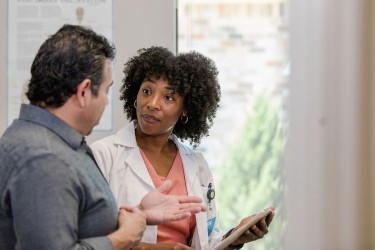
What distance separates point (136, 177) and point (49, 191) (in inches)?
33.9

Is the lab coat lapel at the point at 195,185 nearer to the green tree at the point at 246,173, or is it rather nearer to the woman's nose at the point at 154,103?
the woman's nose at the point at 154,103

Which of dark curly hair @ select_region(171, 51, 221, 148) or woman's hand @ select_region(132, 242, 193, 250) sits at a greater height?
dark curly hair @ select_region(171, 51, 221, 148)

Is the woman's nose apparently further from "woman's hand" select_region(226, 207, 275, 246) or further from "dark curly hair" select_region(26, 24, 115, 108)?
"dark curly hair" select_region(26, 24, 115, 108)

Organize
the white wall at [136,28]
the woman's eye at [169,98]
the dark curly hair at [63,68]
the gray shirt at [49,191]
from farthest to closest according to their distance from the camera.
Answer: the white wall at [136,28], the woman's eye at [169,98], the dark curly hair at [63,68], the gray shirt at [49,191]

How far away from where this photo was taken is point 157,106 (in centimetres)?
197

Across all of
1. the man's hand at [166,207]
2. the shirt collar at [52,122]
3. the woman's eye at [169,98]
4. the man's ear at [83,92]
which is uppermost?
the man's ear at [83,92]

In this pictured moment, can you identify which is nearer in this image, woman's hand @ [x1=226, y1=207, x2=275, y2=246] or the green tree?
woman's hand @ [x1=226, y1=207, x2=275, y2=246]

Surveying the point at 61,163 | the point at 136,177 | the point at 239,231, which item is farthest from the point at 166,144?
the point at 61,163

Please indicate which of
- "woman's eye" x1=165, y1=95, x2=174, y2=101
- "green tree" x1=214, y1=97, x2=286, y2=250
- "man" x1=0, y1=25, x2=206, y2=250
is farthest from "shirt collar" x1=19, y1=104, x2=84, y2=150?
"green tree" x1=214, y1=97, x2=286, y2=250

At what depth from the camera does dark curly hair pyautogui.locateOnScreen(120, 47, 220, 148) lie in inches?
82.0

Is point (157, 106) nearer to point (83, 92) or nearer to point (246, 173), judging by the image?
point (246, 173)

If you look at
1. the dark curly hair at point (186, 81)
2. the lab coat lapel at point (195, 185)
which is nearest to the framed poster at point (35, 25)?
the dark curly hair at point (186, 81)

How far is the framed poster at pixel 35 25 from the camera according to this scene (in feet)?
8.26

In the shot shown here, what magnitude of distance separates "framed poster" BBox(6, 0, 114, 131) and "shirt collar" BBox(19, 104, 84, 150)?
131cm
